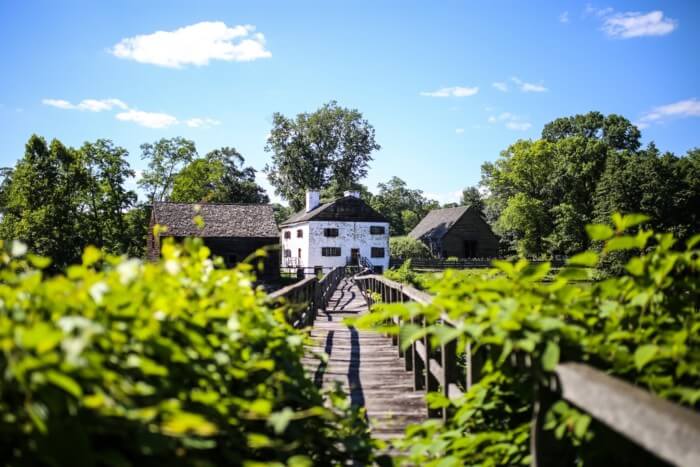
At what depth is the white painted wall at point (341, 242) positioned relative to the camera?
51.8m

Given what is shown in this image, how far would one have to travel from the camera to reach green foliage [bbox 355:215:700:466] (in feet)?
4.89

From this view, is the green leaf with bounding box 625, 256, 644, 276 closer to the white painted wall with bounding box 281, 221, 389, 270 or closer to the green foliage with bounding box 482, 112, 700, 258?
the green foliage with bounding box 482, 112, 700, 258

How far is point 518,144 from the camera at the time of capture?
180 feet

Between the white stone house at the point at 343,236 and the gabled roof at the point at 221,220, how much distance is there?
846 centimetres

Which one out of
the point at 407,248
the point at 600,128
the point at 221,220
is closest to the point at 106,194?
the point at 221,220

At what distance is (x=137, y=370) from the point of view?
124cm

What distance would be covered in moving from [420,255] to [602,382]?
190 feet

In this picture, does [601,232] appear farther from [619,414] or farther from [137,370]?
[137,370]

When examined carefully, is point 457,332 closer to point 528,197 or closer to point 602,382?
point 602,382

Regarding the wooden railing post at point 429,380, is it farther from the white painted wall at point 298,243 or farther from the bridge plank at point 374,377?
the white painted wall at point 298,243

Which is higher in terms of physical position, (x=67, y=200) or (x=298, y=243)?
(x=67, y=200)

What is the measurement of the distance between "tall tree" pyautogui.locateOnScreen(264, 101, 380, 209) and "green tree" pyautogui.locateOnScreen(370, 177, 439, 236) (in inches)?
1013

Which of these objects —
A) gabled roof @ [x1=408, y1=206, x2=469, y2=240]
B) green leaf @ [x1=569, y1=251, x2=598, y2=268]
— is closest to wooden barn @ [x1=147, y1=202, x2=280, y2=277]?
gabled roof @ [x1=408, y1=206, x2=469, y2=240]

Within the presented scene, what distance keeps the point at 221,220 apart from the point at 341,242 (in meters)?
14.3
